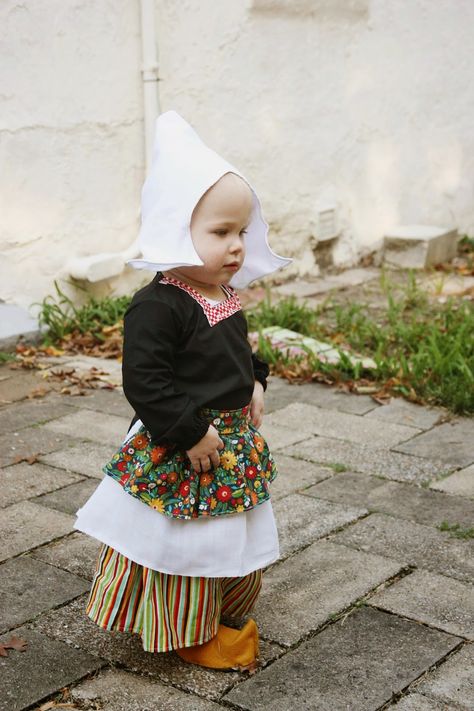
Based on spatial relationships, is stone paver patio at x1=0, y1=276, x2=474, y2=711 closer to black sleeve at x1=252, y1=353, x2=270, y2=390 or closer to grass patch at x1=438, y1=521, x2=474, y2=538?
grass patch at x1=438, y1=521, x2=474, y2=538

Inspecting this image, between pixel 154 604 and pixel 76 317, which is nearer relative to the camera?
pixel 154 604

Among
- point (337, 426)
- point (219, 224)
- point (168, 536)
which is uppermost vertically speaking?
point (219, 224)

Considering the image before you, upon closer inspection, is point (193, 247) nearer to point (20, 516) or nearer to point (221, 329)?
point (221, 329)

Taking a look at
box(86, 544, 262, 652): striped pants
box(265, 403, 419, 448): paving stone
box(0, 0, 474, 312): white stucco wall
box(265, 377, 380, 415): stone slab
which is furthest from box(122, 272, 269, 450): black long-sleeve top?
box(0, 0, 474, 312): white stucco wall

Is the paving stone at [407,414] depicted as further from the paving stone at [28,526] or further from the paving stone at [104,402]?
the paving stone at [28,526]

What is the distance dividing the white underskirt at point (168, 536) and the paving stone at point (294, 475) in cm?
119

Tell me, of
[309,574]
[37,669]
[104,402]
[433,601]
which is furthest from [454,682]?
[104,402]

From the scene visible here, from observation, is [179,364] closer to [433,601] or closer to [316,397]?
[433,601]

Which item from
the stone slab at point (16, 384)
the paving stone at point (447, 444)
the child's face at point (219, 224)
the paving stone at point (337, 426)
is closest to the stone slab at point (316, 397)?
the paving stone at point (337, 426)

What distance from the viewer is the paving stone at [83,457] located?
3.75 m

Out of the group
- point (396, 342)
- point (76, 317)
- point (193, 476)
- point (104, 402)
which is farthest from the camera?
point (76, 317)

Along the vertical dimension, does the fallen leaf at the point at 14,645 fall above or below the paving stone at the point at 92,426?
above

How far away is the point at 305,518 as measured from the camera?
331 centimetres

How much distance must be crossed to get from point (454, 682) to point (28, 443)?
2261 millimetres
